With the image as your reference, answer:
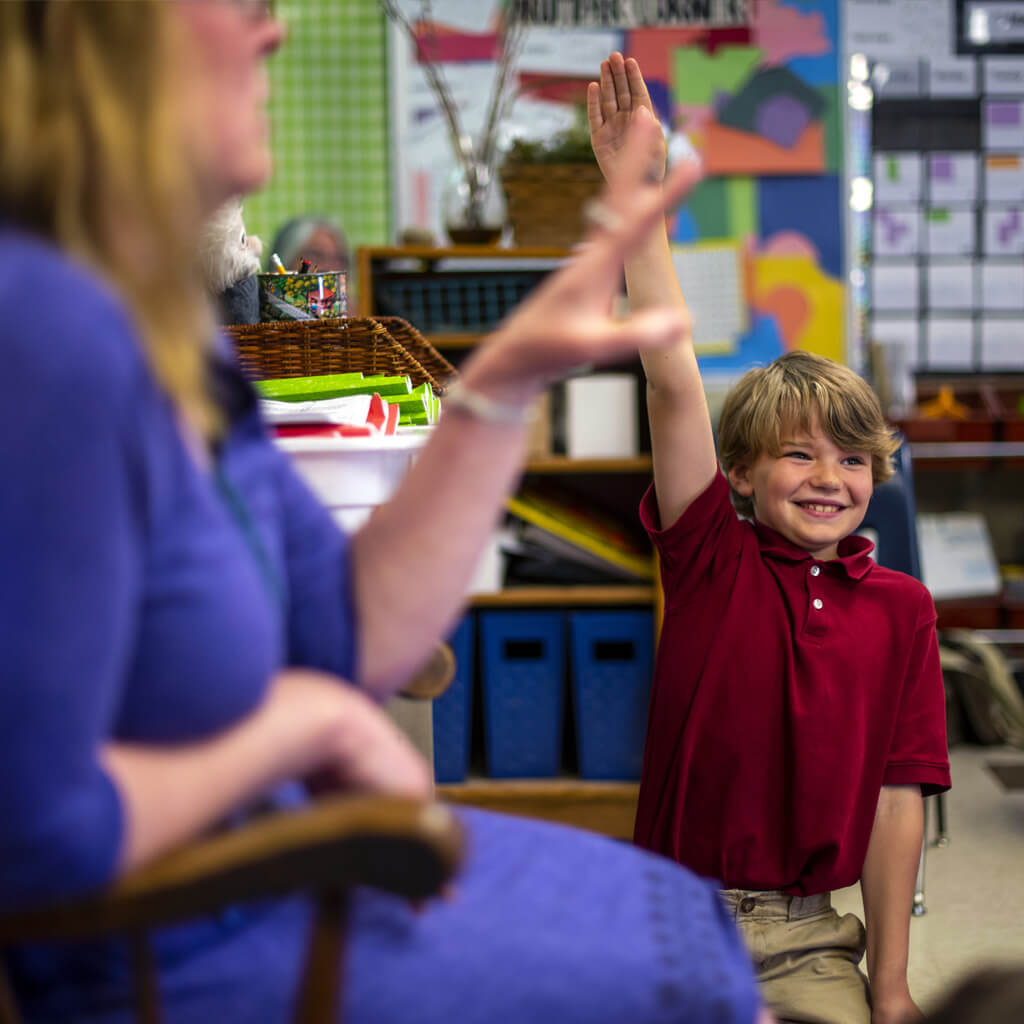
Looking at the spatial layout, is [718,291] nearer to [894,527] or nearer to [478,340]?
[478,340]

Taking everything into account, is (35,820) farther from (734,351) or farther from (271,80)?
(271,80)

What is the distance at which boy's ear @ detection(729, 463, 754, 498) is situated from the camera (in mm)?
1493

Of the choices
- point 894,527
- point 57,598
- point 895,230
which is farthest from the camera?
point 895,230

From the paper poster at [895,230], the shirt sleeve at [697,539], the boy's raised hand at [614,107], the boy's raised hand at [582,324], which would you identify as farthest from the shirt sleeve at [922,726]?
the paper poster at [895,230]

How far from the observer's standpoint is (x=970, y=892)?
2246mm

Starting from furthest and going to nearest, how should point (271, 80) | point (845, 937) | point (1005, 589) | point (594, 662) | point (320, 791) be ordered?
point (271, 80)
point (1005, 589)
point (594, 662)
point (845, 937)
point (320, 791)

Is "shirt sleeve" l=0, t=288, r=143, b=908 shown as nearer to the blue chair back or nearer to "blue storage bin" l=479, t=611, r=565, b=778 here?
the blue chair back

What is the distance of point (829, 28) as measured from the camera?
3.47 metres

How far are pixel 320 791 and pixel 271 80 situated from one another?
130 inches

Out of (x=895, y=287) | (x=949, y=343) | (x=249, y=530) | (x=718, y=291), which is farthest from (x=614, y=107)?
(x=949, y=343)

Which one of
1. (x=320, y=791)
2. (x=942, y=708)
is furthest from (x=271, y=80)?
(x=320, y=791)

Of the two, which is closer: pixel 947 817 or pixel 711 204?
pixel 947 817

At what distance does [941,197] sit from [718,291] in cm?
83

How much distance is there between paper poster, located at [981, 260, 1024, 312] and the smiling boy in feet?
8.42
